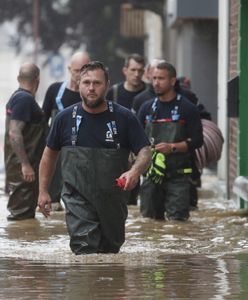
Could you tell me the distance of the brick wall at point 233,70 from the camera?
17.1 m

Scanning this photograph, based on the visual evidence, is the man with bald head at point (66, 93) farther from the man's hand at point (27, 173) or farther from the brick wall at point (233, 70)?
the brick wall at point (233, 70)

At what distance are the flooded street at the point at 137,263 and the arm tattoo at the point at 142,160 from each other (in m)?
0.77

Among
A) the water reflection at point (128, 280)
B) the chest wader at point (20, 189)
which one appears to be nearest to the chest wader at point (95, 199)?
the water reflection at point (128, 280)

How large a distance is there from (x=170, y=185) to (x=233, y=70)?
3.10 metres

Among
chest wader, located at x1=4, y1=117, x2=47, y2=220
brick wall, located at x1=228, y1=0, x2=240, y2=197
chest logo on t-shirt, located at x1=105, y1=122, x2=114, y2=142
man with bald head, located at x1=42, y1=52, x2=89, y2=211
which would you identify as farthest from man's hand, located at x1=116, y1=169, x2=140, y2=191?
brick wall, located at x1=228, y1=0, x2=240, y2=197

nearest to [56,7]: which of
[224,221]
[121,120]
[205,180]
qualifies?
[205,180]

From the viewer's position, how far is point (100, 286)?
31.2 ft

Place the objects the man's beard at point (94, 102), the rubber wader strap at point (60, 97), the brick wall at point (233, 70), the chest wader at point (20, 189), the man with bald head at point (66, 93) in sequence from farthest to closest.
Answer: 1. the brick wall at point (233, 70)
2. the rubber wader strap at point (60, 97)
3. the man with bald head at point (66, 93)
4. the chest wader at point (20, 189)
5. the man's beard at point (94, 102)

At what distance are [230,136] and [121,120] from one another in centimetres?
760

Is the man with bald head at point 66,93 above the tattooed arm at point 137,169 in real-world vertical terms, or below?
above

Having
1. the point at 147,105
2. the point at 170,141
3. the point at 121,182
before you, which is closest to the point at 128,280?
the point at 121,182

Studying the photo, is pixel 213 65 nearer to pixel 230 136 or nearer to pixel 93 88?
pixel 230 136

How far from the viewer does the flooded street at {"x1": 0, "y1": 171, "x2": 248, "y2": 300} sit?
9.30 m

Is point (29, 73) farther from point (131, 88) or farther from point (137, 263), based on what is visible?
point (137, 263)
